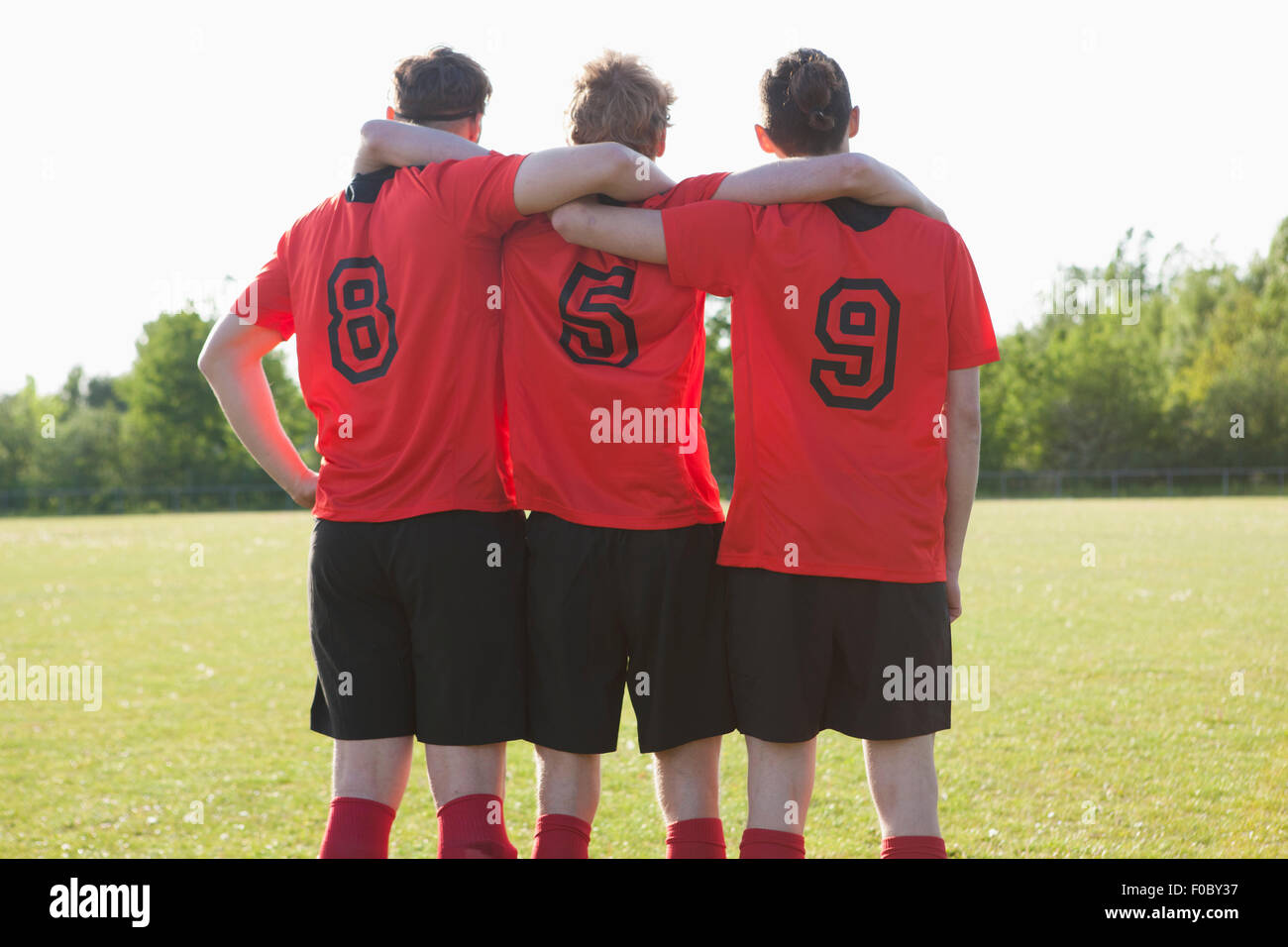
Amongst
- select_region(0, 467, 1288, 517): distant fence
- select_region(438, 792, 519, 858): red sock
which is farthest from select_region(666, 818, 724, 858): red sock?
select_region(0, 467, 1288, 517): distant fence

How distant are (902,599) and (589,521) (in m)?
0.93

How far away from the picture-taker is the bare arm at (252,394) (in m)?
3.57

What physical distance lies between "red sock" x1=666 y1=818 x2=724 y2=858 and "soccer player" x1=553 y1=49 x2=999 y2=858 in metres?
0.15

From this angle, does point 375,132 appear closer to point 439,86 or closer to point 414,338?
point 439,86

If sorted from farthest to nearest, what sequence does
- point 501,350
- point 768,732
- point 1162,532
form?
point 1162,532
point 501,350
point 768,732

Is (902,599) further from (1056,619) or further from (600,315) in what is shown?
(1056,619)

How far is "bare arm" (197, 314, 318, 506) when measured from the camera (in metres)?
3.57

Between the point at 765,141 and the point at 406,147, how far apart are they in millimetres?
1088

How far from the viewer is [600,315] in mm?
3086

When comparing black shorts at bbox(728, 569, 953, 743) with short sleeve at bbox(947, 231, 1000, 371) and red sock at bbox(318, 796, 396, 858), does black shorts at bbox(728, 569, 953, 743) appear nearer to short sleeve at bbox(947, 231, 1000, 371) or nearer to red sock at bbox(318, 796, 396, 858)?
short sleeve at bbox(947, 231, 1000, 371)

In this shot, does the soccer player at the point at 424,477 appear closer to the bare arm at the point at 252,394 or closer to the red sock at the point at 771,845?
the bare arm at the point at 252,394

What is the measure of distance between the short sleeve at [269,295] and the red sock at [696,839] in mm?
2037

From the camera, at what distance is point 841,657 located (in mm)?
3084
